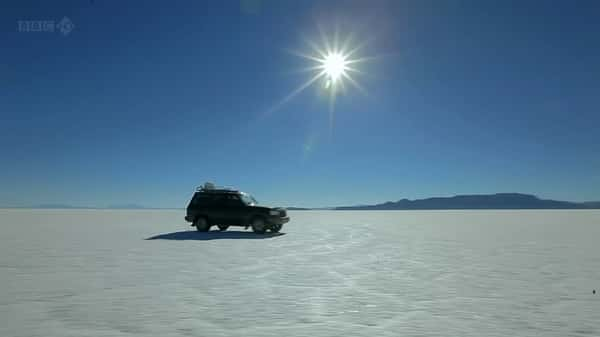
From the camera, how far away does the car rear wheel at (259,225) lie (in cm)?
2352

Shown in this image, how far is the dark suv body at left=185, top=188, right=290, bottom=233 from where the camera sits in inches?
928

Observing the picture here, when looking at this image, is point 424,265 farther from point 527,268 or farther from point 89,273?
point 89,273

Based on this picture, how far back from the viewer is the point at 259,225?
23547 mm

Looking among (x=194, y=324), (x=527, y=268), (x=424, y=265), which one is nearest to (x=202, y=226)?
(x=424, y=265)

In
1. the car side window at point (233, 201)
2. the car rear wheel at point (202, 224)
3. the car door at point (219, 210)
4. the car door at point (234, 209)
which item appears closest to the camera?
the car door at point (234, 209)

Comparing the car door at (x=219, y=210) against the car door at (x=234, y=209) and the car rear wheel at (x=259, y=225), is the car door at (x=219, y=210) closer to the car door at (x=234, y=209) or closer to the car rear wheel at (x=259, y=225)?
the car door at (x=234, y=209)

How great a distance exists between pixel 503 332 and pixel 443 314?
1083 millimetres

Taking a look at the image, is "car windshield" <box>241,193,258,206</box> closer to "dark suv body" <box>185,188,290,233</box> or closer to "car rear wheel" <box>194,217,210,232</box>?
"dark suv body" <box>185,188,290,233</box>

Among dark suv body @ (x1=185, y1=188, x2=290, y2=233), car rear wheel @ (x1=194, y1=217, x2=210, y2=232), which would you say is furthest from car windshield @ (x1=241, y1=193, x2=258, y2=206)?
car rear wheel @ (x1=194, y1=217, x2=210, y2=232)

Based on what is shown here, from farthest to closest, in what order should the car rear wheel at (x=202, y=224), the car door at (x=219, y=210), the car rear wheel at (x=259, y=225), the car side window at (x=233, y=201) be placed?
the car rear wheel at (x=202, y=224), the car door at (x=219, y=210), the car side window at (x=233, y=201), the car rear wheel at (x=259, y=225)

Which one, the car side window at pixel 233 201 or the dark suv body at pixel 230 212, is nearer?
the dark suv body at pixel 230 212

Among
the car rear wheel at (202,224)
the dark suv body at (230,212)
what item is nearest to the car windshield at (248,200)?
the dark suv body at (230,212)

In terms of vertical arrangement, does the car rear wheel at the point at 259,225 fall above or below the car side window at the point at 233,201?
below

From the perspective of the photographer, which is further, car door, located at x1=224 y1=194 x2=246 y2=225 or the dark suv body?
car door, located at x1=224 y1=194 x2=246 y2=225
